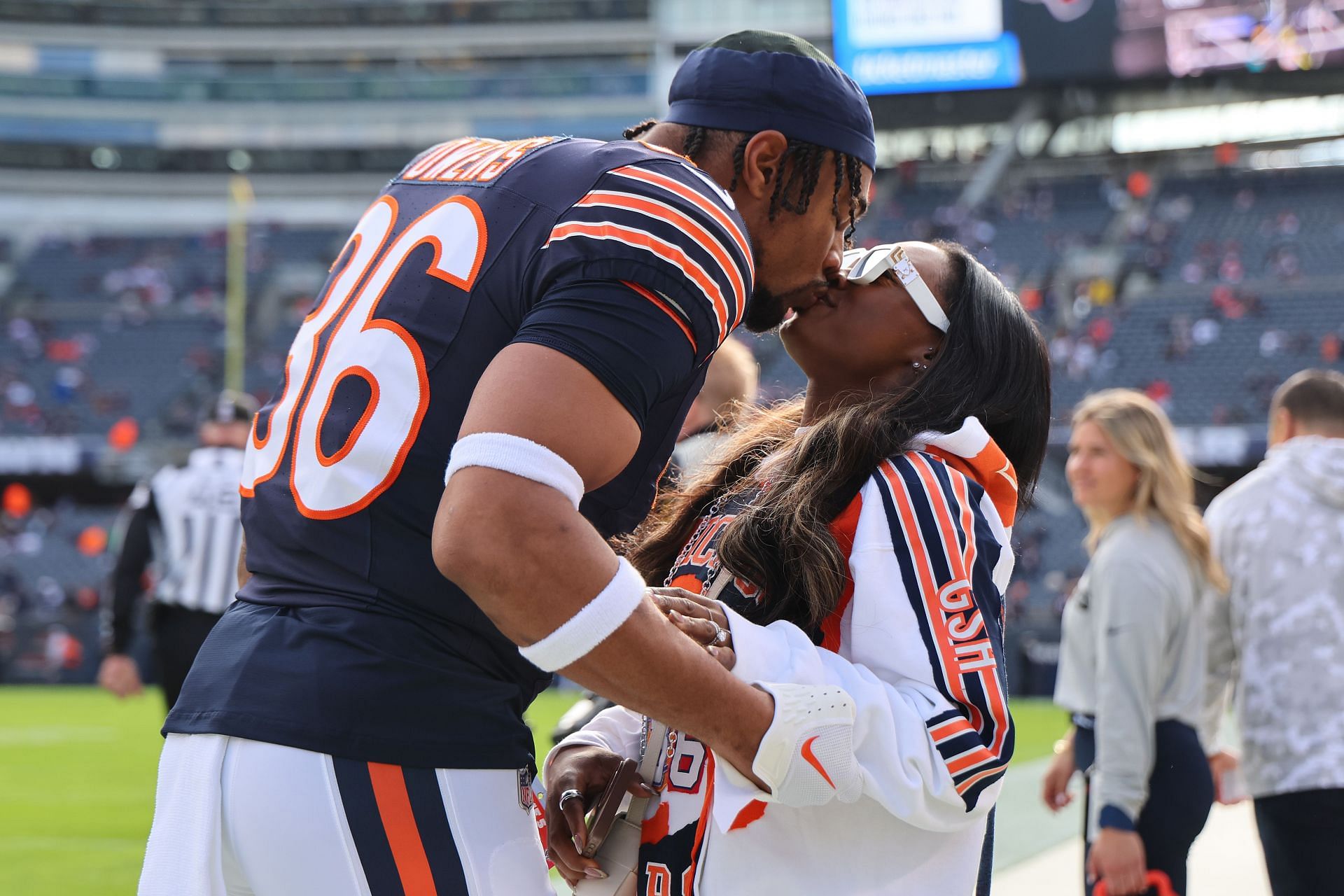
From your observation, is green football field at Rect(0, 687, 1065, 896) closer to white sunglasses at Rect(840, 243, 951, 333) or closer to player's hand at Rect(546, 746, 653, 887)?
player's hand at Rect(546, 746, 653, 887)

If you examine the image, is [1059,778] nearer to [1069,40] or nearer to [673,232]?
[673,232]

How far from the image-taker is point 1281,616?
139 inches

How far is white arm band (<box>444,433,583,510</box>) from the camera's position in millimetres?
1271

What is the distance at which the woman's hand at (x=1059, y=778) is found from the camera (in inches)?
158

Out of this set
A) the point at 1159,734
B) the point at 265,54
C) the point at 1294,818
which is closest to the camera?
the point at 1294,818

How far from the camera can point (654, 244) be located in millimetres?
1356

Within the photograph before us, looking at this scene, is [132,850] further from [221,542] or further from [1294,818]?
[1294,818]

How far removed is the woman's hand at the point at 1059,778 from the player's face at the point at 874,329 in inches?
95.5

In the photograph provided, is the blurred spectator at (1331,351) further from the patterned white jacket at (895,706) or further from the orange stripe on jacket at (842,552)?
the orange stripe on jacket at (842,552)

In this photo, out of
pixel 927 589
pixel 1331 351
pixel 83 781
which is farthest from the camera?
pixel 1331 351

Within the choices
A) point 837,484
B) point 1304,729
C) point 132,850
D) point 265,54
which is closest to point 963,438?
point 837,484

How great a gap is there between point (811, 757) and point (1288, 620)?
8.55 ft

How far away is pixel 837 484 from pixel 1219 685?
248 cm

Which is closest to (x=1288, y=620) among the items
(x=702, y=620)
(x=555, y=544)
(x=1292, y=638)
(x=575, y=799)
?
(x=1292, y=638)
